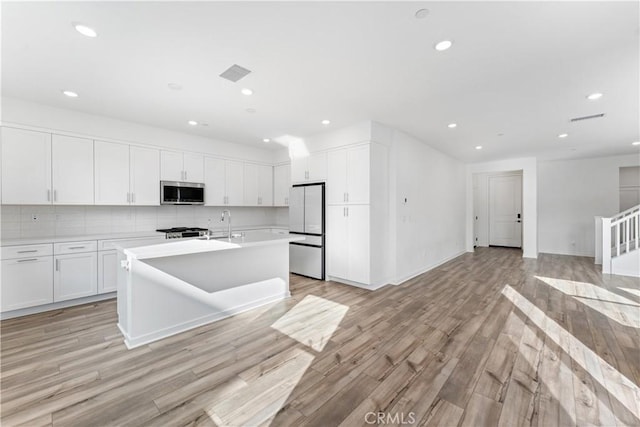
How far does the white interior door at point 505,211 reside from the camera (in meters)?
8.55

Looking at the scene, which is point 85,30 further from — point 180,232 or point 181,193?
point 180,232

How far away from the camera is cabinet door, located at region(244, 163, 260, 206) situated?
18.8ft

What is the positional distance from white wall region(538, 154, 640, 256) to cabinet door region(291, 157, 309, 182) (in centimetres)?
726

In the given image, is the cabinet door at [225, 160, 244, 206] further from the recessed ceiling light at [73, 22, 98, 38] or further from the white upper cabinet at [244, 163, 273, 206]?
the recessed ceiling light at [73, 22, 98, 38]

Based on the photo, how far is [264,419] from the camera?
1690mm

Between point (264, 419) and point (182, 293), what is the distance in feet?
5.63

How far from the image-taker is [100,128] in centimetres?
396

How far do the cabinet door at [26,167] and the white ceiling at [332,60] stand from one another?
0.50 meters

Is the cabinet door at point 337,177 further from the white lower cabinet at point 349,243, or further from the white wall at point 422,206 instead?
the white wall at point 422,206

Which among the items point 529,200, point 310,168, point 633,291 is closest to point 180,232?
point 310,168

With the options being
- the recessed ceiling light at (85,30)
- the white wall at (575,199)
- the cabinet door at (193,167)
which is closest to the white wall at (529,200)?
the white wall at (575,199)

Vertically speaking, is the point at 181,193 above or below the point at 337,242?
above

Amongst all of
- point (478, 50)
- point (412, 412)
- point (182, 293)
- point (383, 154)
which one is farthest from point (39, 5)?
point (383, 154)

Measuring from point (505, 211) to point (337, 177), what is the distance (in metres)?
7.21
